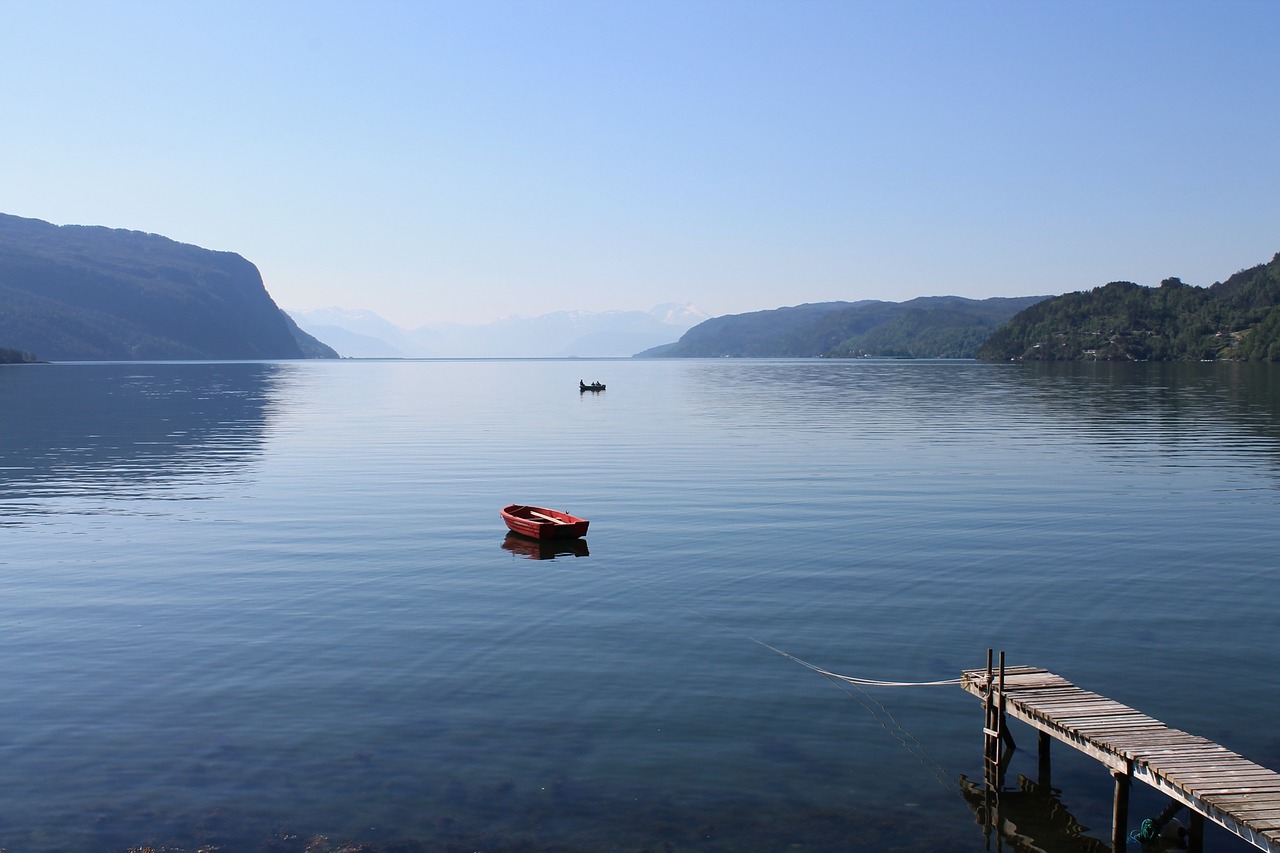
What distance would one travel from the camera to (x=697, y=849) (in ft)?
62.1

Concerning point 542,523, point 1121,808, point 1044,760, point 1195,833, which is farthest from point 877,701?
point 542,523

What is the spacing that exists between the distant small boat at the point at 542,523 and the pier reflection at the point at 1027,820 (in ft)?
86.7

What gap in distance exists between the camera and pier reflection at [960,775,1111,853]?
19.5 meters

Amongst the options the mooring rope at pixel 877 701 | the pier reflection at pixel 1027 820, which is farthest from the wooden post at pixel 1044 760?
the mooring rope at pixel 877 701

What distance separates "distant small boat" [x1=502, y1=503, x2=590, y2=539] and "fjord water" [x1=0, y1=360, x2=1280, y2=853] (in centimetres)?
127

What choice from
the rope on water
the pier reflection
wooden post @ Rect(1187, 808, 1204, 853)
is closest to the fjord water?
the rope on water

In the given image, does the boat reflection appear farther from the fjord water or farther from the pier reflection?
the pier reflection

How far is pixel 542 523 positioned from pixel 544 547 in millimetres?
1108

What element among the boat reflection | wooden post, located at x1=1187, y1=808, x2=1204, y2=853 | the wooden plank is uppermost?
the wooden plank

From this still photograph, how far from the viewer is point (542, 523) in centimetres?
4603

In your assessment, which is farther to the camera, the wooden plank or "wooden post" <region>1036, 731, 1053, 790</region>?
the wooden plank

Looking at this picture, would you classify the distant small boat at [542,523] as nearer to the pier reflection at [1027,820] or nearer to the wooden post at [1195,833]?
the pier reflection at [1027,820]

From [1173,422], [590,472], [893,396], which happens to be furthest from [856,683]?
[893,396]

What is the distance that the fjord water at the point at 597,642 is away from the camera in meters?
20.7
